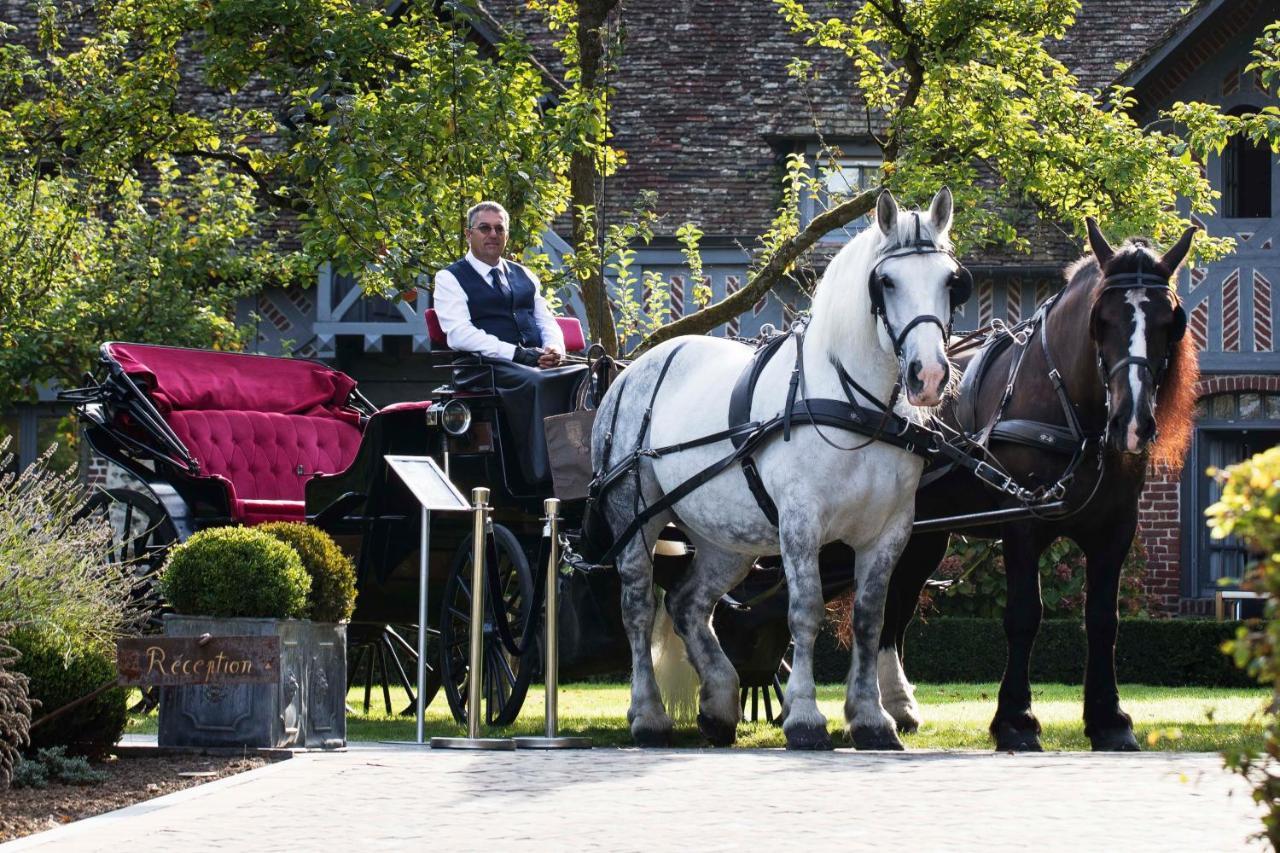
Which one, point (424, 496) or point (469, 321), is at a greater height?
point (469, 321)

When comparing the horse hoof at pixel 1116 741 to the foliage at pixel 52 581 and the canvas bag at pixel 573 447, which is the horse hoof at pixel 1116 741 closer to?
the canvas bag at pixel 573 447

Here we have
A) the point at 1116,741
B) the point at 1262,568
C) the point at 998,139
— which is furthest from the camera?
the point at 998,139

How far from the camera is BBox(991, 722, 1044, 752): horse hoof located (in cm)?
862

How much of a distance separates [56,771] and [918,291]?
3878mm

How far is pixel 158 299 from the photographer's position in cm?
1966

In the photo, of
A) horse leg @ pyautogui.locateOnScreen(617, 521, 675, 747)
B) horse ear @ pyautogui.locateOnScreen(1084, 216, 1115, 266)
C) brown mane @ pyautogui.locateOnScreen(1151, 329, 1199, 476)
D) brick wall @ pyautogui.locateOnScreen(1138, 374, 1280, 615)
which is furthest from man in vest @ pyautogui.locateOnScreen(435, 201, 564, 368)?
brick wall @ pyautogui.locateOnScreen(1138, 374, 1280, 615)

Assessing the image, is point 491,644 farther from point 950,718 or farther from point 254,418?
point 950,718

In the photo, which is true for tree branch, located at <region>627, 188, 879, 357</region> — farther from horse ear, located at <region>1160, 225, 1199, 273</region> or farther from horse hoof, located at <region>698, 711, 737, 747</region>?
horse ear, located at <region>1160, 225, 1199, 273</region>

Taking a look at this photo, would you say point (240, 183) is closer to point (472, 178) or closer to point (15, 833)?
point (472, 178)

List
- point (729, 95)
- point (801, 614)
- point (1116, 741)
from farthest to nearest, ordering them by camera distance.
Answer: point (729, 95), point (1116, 741), point (801, 614)

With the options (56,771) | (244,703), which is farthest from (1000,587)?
(56,771)

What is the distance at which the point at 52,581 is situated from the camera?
7891 millimetres

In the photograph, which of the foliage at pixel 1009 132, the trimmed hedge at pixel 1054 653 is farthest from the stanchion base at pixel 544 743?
the trimmed hedge at pixel 1054 653

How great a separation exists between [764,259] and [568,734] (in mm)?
8262
